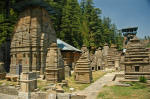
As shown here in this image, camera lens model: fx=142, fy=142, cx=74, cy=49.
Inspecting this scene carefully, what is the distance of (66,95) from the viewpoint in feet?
30.6

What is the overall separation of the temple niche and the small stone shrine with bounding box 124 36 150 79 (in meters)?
11.8

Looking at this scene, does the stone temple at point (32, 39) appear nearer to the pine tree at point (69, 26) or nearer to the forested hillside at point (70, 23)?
the forested hillside at point (70, 23)

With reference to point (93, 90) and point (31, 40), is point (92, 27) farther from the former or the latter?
point (93, 90)

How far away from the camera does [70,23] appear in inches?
1428

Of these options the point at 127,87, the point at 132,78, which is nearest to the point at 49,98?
the point at 127,87

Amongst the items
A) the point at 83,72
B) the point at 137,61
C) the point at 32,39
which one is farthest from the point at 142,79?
the point at 32,39

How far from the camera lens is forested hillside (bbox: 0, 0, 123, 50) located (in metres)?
26.1

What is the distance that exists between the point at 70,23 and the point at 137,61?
24385mm

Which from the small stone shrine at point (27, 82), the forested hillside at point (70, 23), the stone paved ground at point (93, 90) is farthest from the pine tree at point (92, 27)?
the small stone shrine at point (27, 82)

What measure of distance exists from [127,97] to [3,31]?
23.1 metres

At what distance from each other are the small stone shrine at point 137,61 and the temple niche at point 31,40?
1182 cm

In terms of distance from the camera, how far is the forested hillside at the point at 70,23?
26059 mm

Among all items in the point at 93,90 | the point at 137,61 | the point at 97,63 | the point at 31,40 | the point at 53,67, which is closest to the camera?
the point at 93,90

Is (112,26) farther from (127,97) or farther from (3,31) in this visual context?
(127,97)
